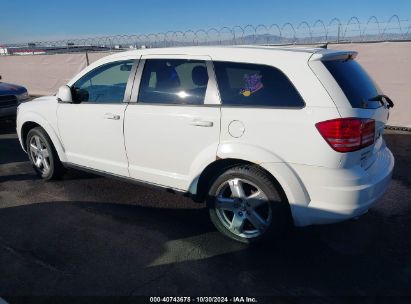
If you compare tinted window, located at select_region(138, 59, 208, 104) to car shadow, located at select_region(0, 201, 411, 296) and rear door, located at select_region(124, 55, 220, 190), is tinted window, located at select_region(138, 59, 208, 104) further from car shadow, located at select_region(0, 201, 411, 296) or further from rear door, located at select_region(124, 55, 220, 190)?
car shadow, located at select_region(0, 201, 411, 296)

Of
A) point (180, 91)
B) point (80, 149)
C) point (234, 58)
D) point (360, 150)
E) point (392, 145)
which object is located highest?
point (234, 58)

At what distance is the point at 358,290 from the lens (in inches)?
113

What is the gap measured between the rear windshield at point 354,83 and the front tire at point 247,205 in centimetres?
98

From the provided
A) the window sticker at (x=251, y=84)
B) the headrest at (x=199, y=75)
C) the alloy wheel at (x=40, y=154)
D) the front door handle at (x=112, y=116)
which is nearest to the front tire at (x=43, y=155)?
the alloy wheel at (x=40, y=154)

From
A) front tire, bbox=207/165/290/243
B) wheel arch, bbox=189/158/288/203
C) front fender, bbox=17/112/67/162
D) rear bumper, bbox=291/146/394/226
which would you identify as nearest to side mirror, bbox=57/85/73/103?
front fender, bbox=17/112/67/162

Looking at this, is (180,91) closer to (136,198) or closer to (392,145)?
(136,198)

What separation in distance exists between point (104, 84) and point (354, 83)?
2758mm

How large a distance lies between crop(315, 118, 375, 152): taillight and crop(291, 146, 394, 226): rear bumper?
0.20 m

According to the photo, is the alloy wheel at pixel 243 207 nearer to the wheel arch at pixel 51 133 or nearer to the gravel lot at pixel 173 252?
the gravel lot at pixel 173 252

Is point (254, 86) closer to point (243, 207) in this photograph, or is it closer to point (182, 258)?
point (243, 207)

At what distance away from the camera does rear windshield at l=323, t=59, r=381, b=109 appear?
302cm

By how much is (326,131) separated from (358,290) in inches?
50.2

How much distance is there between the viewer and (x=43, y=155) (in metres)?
5.18

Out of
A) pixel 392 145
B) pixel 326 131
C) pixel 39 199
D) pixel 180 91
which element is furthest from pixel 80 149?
pixel 392 145
